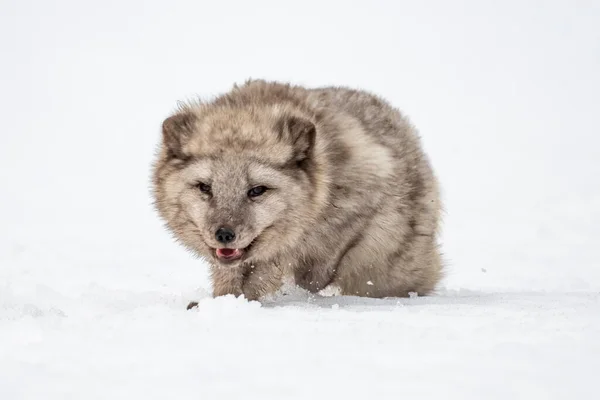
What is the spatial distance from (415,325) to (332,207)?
1.71m

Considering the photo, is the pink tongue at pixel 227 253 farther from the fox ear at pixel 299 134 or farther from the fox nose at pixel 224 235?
the fox ear at pixel 299 134

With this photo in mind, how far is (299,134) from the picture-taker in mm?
5816

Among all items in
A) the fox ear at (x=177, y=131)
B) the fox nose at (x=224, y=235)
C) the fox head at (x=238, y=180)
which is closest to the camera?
the fox nose at (x=224, y=235)

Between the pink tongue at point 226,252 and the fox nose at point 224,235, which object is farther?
the pink tongue at point 226,252

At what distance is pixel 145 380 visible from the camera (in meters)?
3.53

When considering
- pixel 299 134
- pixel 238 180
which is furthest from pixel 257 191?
pixel 299 134

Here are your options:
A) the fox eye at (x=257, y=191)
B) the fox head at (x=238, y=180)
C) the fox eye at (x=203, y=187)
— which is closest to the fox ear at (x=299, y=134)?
the fox head at (x=238, y=180)

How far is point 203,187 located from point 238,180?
27 cm

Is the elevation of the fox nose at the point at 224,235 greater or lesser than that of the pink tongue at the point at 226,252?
greater

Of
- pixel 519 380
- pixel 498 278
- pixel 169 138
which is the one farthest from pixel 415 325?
pixel 498 278

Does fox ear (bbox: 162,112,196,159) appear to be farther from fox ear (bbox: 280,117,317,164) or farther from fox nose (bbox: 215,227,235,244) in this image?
fox nose (bbox: 215,227,235,244)

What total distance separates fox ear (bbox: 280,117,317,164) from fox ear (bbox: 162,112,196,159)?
0.65 m

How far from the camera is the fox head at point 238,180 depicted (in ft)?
18.2

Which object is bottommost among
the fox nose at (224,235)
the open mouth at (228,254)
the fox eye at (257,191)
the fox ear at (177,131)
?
the open mouth at (228,254)
